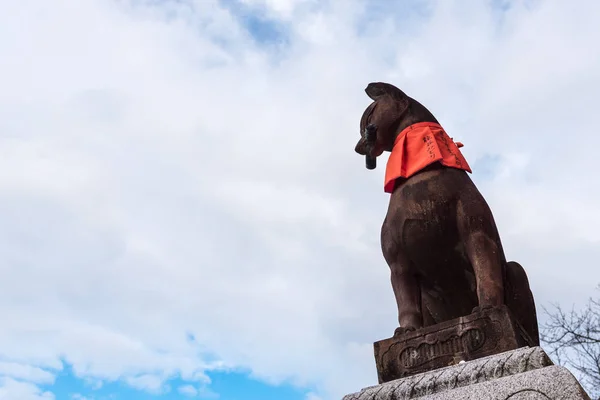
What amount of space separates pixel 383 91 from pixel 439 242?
5.04 feet

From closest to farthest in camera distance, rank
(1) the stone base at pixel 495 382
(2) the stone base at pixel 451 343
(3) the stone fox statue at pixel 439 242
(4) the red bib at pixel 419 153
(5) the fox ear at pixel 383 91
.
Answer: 1. (1) the stone base at pixel 495 382
2. (2) the stone base at pixel 451 343
3. (3) the stone fox statue at pixel 439 242
4. (4) the red bib at pixel 419 153
5. (5) the fox ear at pixel 383 91

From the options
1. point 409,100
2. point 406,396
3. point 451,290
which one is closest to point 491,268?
point 451,290

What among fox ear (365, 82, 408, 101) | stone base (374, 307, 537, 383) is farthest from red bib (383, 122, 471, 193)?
stone base (374, 307, 537, 383)

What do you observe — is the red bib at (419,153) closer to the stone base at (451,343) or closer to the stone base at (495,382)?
the stone base at (451,343)

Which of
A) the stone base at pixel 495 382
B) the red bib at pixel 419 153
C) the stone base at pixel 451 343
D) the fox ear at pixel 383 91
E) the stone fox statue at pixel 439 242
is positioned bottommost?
the stone base at pixel 495 382

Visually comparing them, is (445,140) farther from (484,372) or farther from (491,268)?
(484,372)

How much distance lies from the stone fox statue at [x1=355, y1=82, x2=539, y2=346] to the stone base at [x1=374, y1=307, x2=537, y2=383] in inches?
7.5

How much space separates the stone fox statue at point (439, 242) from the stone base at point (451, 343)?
0.19 m

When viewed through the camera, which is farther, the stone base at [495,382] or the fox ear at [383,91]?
the fox ear at [383,91]

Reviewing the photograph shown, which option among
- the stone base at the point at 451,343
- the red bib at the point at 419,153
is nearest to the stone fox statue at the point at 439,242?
the red bib at the point at 419,153

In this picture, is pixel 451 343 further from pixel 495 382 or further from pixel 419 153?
pixel 419 153

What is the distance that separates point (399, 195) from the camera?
411 centimetres

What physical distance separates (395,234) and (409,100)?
4.31ft

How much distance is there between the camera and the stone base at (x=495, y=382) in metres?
2.52
